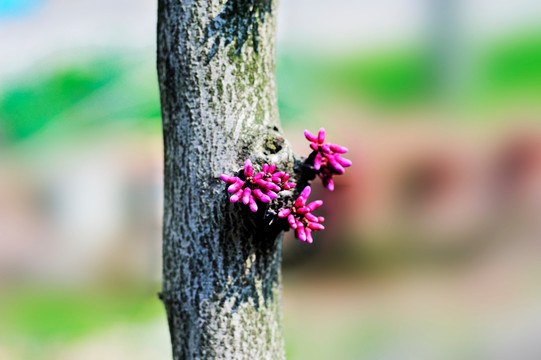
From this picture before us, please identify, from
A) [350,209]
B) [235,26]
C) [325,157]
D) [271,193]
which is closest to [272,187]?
[271,193]

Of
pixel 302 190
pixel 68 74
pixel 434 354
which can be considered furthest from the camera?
pixel 68 74

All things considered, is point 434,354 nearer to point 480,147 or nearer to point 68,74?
point 480,147

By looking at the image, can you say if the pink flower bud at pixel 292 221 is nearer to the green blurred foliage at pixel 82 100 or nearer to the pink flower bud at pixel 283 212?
the pink flower bud at pixel 283 212

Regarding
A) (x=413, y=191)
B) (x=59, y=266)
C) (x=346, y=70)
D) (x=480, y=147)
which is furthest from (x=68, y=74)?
(x=480, y=147)

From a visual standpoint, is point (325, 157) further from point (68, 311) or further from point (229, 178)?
point (68, 311)

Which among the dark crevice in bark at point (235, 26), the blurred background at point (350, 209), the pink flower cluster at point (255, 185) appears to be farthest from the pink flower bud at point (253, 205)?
the blurred background at point (350, 209)

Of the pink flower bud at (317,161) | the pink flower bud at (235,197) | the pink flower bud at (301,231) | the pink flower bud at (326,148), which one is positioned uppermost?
the pink flower bud at (326,148)
